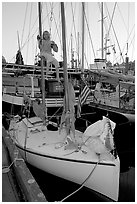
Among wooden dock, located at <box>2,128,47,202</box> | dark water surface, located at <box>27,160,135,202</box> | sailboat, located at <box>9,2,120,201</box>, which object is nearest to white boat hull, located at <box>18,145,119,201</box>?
sailboat, located at <box>9,2,120,201</box>

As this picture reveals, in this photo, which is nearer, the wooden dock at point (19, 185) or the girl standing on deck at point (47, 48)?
the wooden dock at point (19, 185)

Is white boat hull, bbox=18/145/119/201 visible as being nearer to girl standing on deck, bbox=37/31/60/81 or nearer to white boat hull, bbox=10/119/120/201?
white boat hull, bbox=10/119/120/201

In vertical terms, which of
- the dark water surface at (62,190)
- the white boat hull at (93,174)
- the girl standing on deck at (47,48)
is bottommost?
the dark water surface at (62,190)

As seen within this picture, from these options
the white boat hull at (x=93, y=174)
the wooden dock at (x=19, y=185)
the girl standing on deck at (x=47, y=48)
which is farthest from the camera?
the girl standing on deck at (x=47, y=48)

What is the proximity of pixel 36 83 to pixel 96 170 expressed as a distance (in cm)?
982

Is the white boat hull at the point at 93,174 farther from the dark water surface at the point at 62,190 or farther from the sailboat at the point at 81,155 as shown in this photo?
the dark water surface at the point at 62,190

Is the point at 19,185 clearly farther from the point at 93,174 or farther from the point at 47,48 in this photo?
the point at 47,48

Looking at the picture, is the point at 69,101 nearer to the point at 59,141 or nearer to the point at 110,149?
the point at 59,141

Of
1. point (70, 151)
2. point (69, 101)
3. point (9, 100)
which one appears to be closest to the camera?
point (70, 151)

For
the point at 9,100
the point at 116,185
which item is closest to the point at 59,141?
the point at 116,185

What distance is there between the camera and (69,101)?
4410mm

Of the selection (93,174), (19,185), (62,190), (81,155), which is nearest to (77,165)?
(81,155)

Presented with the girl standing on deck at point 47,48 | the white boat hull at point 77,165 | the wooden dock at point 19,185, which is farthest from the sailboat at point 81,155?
the girl standing on deck at point 47,48

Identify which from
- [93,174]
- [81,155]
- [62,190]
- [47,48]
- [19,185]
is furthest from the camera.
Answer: [47,48]
